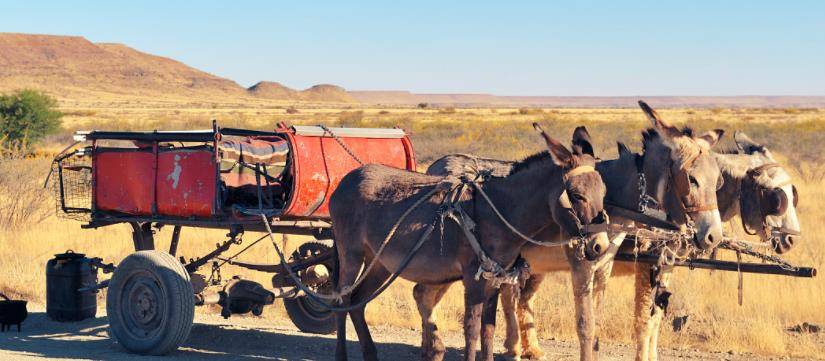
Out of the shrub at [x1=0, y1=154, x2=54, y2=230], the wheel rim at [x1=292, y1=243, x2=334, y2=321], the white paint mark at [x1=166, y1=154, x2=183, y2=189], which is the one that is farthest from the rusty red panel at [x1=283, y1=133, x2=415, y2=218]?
the shrub at [x1=0, y1=154, x2=54, y2=230]

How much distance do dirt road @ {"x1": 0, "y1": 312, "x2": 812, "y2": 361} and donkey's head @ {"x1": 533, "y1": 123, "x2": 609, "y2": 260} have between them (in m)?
2.89

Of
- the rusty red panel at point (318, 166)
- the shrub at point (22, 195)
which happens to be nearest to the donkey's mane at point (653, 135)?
the rusty red panel at point (318, 166)

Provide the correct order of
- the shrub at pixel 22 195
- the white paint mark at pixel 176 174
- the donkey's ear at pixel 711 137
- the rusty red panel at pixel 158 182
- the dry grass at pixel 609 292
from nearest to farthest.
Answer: the donkey's ear at pixel 711 137, the rusty red panel at pixel 158 182, the white paint mark at pixel 176 174, the dry grass at pixel 609 292, the shrub at pixel 22 195

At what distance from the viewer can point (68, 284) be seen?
10.9 metres

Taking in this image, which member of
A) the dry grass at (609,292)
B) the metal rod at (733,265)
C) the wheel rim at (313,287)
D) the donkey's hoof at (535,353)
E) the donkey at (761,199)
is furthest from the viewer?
the wheel rim at (313,287)

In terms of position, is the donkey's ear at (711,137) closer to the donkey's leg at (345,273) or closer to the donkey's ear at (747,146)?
the donkey's ear at (747,146)

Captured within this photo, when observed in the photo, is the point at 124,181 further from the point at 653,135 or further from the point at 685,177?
the point at 685,177

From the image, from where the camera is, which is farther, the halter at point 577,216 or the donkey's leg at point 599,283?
the donkey's leg at point 599,283

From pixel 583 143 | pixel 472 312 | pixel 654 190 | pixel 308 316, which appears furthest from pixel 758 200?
pixel 308 316

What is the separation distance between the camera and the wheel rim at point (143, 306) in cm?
952

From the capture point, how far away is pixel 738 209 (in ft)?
30.0

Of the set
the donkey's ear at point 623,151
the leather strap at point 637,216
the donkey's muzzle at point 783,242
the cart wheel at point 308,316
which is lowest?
the cart wheel at point 308,316

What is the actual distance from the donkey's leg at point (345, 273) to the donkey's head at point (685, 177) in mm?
2573

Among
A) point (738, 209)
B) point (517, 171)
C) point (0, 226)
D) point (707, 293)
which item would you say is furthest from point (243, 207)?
point (0, 226)
